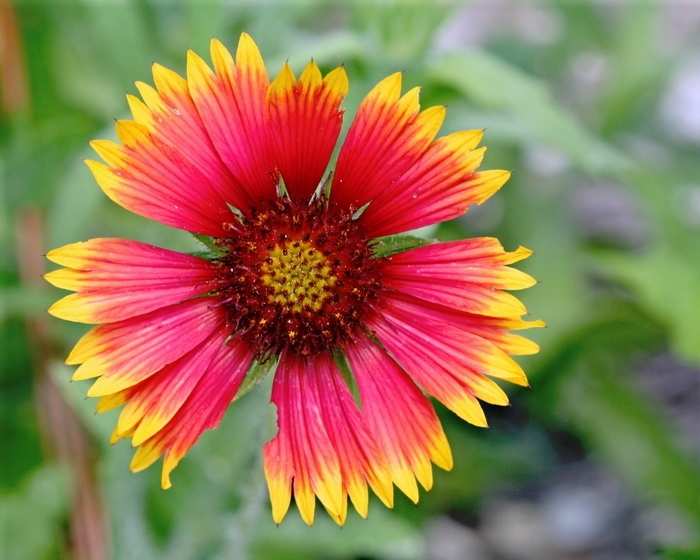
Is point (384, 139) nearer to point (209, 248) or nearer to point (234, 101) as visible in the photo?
point (234, 101)

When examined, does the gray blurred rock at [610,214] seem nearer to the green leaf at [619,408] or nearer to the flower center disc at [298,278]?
the green leaf at [619,408]

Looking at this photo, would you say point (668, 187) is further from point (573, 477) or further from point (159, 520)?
point (159, 520)

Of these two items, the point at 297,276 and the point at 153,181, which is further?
the point at 297,276

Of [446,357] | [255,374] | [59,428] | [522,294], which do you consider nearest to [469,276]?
[446,357]

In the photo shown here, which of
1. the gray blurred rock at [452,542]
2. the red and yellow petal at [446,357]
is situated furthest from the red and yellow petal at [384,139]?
the gray blurred rock at [452,542]

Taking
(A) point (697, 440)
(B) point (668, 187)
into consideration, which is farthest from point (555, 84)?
(A) point (697, 440)
